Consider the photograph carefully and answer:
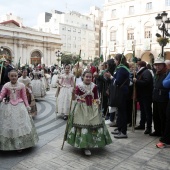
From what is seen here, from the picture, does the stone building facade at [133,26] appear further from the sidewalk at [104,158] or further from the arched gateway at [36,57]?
the sidewalk at [104,158]

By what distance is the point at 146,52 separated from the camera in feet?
124

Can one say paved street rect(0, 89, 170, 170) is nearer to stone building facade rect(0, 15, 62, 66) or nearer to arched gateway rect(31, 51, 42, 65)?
stone building facade rect(0, 15, 62, 66)

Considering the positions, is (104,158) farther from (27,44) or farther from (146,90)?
(27,44)

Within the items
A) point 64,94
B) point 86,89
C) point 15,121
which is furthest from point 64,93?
point 15,121

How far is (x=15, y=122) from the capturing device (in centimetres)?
452

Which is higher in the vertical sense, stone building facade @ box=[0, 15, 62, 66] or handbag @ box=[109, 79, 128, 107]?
stone building facade @ box=[0, 15, 62, 66]

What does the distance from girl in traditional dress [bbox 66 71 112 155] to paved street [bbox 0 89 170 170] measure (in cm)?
22

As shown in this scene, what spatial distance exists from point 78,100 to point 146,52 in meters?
34.7

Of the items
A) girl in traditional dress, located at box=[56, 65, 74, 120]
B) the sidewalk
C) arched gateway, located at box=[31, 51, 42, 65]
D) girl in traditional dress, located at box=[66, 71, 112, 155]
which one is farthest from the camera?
arched gateway, located at box=[31, 51, 42, 65]

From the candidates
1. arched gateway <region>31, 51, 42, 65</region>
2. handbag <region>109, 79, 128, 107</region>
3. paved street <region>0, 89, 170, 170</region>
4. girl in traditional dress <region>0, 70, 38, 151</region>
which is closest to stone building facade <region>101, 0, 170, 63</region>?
arched gateway <region>31, 51, 42, 65</region>

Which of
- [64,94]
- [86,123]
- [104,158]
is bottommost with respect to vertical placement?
[104,158]

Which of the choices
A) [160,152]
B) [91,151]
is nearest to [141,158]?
[160,152]

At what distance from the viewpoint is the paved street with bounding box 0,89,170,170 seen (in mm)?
3971

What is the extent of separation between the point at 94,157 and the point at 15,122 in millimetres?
1577
